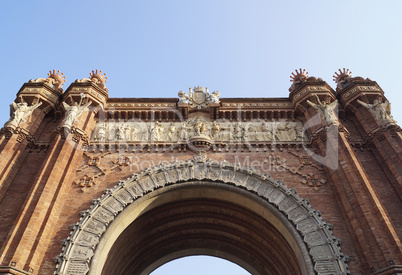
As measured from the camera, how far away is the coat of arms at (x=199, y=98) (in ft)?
46.8

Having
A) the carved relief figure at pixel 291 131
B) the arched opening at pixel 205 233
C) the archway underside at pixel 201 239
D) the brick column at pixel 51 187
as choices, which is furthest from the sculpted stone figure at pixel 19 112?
the carved relief figure at pixel 291 131

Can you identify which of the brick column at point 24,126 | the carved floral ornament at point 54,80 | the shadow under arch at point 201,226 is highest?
the carved floral ornament at point 54,80

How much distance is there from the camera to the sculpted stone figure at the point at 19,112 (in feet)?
41.1

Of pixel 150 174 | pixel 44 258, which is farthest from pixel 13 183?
pixel 150 174

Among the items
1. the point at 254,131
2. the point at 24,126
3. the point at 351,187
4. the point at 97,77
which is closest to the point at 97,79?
the point at 97,77

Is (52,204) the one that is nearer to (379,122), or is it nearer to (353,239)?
(353,239)

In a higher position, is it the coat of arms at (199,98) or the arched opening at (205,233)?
the coat of arms at (199,98)

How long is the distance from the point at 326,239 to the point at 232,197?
3.34 metres

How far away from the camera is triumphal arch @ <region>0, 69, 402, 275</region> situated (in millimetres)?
9594

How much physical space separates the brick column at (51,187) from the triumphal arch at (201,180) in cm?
4

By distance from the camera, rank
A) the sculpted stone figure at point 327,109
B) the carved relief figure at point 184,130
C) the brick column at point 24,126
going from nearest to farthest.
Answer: the brick column at point 24,126, the sculpted stone figure at point 327,109, the carved relief figure at point 184,130

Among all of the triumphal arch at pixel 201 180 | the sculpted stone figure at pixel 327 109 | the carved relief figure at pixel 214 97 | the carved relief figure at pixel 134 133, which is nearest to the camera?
the triumphal arch at pixel 201 180

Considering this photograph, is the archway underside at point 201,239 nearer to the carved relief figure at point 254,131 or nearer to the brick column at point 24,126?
the carved relief figure at point 254,131

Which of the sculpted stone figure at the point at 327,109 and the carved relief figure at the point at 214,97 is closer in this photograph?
the sculpted stone figure at the point at 327,109
